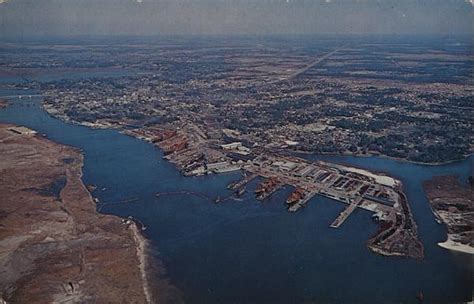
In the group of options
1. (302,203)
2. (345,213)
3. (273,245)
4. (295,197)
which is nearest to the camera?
(273,245)

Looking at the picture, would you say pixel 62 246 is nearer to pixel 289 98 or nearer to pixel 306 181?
pixel 306 181

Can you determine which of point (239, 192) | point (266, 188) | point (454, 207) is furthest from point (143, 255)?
point (454, 207)

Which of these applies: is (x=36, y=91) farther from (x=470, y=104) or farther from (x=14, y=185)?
(x=470, y=104)

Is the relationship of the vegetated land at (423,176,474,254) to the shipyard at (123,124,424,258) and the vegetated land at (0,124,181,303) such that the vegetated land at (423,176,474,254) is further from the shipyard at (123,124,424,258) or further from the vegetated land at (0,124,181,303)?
the vegetated land at (0,124,181,303)

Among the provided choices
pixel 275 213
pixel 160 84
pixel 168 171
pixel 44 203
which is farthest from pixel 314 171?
pixel 160 84

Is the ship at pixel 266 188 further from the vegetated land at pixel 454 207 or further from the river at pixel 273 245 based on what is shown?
the vegetated land at pixel 454 207

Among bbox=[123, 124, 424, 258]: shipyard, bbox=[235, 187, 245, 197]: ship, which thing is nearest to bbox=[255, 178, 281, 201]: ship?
bbox=[123, 124, 424, 258]: shipyard
